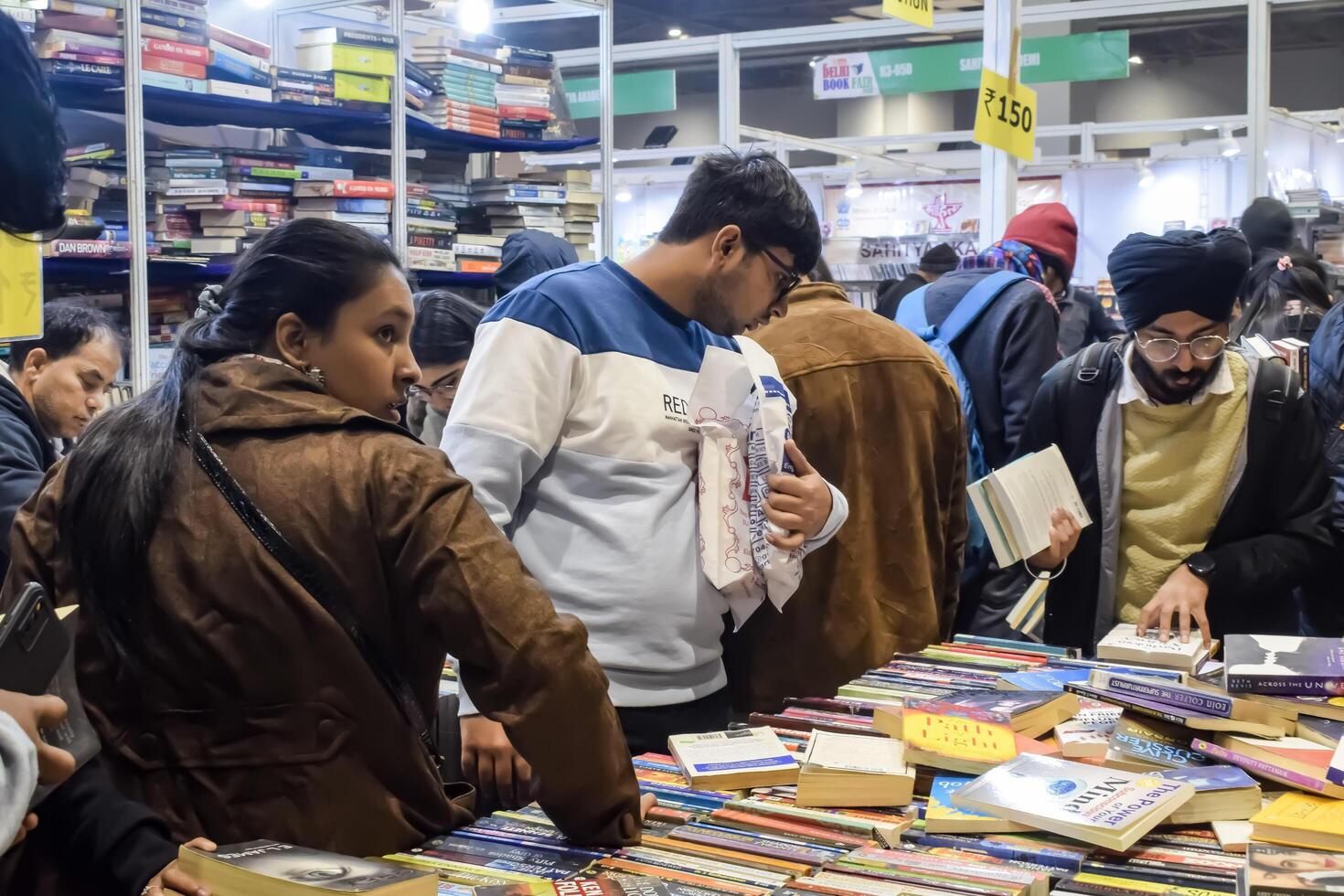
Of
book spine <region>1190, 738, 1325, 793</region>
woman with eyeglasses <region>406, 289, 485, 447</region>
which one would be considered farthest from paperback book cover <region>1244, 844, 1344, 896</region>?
woman with eyeglasses <region>406, 289, 485, 447</region>

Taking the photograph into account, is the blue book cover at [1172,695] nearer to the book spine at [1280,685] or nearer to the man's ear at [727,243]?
the book spine at [1280,685]

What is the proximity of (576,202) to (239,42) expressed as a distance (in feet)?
5.79

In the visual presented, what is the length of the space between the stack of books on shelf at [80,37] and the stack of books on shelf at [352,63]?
788 millimetres

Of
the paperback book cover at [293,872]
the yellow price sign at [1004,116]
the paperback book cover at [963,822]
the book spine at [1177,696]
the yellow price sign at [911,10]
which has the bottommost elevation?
A: the paperback book cover at [963,822]

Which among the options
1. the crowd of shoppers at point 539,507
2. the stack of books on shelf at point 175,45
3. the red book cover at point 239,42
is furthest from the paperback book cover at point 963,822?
the red book cover at point 239,42

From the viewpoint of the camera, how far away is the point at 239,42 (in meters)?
4.69

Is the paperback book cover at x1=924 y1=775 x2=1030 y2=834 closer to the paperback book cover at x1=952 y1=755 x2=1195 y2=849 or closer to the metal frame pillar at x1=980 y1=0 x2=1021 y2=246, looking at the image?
the paperback book cover at x1=952 y1=755 x2=1195 y2=849

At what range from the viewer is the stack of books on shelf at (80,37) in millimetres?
3953

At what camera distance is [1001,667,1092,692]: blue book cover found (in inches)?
86.4

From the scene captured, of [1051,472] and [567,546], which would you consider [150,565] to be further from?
[1051,472]

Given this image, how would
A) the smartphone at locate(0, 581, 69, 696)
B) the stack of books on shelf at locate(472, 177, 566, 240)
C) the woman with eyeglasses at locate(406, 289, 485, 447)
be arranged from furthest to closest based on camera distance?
the stack of books on shelf at locate(472, 177, 566, 240) → the woman with eyeglasses at locate(406, 289, 485, 447) → the smartphone at locate(0, 581, 69, 696)

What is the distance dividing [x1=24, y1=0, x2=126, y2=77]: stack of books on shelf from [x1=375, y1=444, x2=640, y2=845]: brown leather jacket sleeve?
3053mm

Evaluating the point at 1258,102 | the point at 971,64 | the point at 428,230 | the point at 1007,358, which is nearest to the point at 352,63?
the point at 428,230

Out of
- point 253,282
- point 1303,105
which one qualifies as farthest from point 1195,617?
point 1303,105
